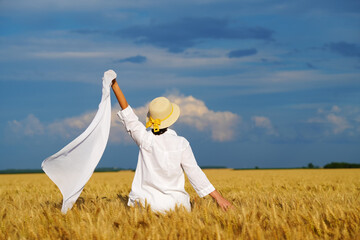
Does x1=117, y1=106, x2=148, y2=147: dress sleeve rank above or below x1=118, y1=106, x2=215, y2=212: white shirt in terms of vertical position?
above

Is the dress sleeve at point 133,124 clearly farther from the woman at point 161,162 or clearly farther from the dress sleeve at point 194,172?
the dress sleeve at point 194,172

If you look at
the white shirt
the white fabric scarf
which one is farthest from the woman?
the white fabric scarf

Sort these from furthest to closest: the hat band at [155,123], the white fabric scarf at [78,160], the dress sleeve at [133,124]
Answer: the white fabric scarf at [78,160], the dress sleeve at [133,124], the hat band at [155,123]

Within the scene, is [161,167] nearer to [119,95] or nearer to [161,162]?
[161,162]

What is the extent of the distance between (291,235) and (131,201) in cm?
172

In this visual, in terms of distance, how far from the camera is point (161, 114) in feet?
12.8

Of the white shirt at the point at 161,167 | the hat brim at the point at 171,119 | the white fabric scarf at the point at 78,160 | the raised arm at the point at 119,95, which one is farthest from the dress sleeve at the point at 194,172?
the white fabric scarf at the point at 78,160

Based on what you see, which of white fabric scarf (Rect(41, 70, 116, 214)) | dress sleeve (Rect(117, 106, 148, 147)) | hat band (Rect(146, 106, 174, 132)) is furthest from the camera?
white fabric scarf (Rect(41, 70, 116, 214))

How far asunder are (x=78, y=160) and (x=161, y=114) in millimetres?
1100

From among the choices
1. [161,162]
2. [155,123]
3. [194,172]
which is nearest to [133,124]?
[155,123]

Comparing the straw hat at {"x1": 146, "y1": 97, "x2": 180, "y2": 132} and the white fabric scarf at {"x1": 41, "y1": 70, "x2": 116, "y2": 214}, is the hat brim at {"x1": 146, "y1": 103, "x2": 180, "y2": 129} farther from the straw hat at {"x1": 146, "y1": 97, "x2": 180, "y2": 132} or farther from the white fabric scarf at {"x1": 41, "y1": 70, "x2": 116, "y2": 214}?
the white fabric scarf at {"x1": 41, "y1": 70, "x2": 116, "y2": 214}

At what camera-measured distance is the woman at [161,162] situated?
13.3ft

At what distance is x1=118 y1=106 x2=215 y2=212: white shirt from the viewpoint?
4.05m

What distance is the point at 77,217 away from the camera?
401cm
